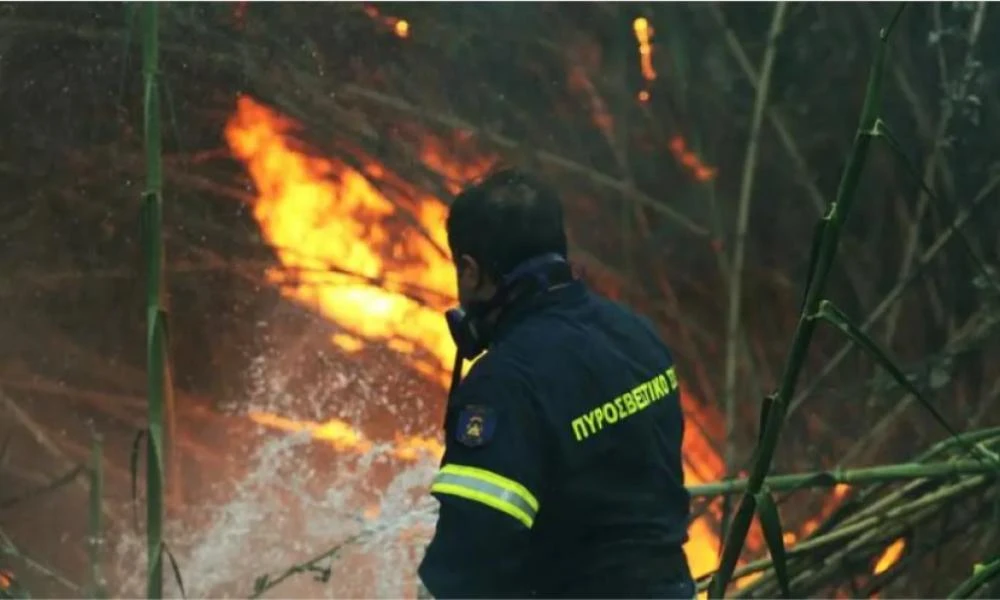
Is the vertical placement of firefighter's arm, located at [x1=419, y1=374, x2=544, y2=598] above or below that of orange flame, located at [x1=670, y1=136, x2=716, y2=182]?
below

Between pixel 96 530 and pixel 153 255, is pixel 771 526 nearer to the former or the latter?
pixel 153 255

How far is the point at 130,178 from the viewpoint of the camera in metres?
1.44

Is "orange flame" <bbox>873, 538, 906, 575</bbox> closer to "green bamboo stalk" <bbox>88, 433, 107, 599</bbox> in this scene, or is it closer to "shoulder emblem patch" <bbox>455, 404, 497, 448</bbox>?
"shoulder emblem patch" <bbox>455, 404, 497, 448</bbox>

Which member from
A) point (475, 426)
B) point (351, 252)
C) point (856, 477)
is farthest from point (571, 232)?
point (475, 426)

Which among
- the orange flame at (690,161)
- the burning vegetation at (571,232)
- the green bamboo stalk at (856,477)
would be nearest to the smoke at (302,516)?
the burning vegetation at (571,232)

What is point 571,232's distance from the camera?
154 cm

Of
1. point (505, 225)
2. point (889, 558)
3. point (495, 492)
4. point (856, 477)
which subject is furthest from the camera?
point (889, 558)

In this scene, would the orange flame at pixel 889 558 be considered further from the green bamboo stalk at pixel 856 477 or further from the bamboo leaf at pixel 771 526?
the bamboo leaf at pixel 771 526

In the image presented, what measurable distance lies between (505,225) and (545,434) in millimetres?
186

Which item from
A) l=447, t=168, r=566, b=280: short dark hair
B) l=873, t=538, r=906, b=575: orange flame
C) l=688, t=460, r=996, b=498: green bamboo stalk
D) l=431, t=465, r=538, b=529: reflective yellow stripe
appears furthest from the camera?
l=873, t=538, r=906, b=575: orange flame

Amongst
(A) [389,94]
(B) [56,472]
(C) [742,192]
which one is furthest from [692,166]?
(B) [56,472]

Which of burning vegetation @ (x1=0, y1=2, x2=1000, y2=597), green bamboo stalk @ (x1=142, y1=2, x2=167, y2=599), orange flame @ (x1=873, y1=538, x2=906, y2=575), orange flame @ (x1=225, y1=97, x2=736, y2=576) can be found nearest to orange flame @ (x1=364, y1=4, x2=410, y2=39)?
burning vegetation @ (x1=0, y1=2, x2=1000, y2=597)

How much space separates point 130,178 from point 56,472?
0.39m

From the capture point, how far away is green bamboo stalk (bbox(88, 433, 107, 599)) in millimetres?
1437
